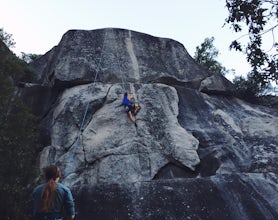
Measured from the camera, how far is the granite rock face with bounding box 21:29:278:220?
893 centimetres

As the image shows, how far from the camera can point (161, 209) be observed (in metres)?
8.48

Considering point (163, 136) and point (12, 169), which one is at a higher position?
point (163, 136)

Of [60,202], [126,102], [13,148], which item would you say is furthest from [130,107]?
[60,202]

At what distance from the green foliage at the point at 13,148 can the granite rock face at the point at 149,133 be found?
1435mm

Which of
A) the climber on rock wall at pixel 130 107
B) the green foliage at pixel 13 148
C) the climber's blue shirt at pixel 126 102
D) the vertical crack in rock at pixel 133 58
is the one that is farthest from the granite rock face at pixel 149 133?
the green foliage at pixel 13 148

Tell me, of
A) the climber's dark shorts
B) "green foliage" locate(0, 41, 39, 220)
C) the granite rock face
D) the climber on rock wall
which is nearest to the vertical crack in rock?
the granite rock face

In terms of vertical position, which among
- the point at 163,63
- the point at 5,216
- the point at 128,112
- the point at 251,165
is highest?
the point at 163,63

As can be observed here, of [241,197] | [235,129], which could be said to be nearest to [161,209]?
[241,197]

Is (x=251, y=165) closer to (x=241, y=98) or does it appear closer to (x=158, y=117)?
(x=158, y=117)

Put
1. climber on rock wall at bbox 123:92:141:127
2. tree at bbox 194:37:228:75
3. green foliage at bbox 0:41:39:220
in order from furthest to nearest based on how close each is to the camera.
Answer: tree at bbox 194:37:228:75, climber on rock wall at bbox 123:92:141:127, green foliage at bbox 0:41:39:220

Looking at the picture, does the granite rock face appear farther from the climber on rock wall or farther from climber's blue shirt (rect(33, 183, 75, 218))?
climber's blue shirt (rect(33, 183, 75, 218))

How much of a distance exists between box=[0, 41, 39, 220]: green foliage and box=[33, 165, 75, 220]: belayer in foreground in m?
4.27

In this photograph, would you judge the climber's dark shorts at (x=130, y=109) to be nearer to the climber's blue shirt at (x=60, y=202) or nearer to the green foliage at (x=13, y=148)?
the green foliage at (x=13, y=148)

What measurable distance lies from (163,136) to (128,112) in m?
1.61
